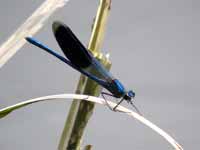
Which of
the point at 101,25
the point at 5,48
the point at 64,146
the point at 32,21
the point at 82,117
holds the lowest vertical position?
the point at 64,146

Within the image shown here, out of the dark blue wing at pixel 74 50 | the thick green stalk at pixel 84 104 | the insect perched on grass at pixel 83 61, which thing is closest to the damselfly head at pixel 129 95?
the insect perched on grass at pixel 83 61

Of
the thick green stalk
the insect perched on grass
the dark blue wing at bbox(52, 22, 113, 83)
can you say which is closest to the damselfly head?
the insect perched on grass

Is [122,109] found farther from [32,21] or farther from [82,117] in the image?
Answer: [32,21]

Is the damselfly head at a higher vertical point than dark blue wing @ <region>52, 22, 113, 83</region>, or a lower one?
lower

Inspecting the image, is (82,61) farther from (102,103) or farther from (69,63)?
(102,103)

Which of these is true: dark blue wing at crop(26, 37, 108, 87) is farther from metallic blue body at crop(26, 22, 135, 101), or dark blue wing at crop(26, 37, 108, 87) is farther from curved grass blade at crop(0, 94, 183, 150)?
curved grass blade at crop(0, 94, 183, 150)

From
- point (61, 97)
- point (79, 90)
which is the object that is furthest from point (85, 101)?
point (61, 97)
